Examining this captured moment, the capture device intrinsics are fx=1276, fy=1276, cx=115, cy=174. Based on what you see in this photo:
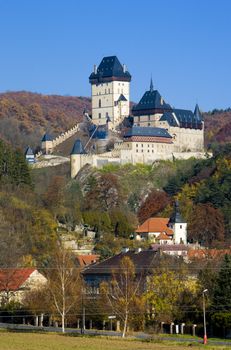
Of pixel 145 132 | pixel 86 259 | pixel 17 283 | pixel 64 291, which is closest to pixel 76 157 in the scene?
pixel 145 132

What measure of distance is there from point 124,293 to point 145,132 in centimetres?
6120

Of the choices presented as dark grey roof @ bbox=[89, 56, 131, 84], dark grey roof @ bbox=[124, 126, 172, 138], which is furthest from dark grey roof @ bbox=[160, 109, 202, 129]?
dark grey roof @ bbox=[89, 56, 131, 84]

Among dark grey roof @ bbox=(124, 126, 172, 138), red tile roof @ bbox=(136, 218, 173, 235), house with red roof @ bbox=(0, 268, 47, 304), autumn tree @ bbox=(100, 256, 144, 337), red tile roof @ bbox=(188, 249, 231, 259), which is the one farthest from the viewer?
dark grey roof @ bbox=(124, 126, 172, 138)

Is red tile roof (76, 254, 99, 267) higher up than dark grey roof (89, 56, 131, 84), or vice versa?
dark grey roof (89, 56, 131, 84)

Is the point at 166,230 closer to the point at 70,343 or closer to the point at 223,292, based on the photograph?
the point at 223,292

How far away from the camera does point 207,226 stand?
109 m

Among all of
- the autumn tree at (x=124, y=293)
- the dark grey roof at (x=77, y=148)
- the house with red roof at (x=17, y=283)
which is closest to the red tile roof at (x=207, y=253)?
the autumn tree at (x=124, y=293)

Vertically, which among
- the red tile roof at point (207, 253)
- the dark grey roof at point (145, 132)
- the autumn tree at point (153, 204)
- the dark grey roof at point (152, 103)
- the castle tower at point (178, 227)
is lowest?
the red tile roof at point (207, 253)

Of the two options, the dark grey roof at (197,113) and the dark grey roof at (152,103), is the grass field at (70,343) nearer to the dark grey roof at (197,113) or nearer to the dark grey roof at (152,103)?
the dark grey roof at (152,103)

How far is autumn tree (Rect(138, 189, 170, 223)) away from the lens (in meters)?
122

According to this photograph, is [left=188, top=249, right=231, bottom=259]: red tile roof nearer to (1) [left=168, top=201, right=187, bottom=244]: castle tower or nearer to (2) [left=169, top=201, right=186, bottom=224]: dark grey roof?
(1) [left=168, top=201, right=187, bottom=244]: castle tower

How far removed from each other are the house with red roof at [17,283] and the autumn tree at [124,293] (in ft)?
15.4

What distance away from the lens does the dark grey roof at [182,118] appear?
13661 centimetres

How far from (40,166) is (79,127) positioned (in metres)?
12.3
